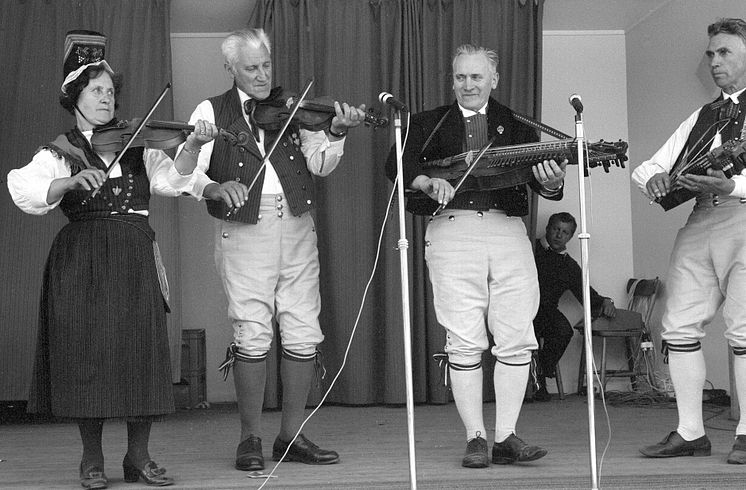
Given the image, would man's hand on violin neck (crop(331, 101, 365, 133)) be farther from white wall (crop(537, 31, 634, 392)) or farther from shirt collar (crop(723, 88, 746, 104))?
white wall (crop(537, 31, 634, 392))

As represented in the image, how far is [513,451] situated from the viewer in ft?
11.1

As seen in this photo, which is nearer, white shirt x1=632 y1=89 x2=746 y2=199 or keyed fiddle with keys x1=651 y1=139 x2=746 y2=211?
keyed fiddle with keys x1=651 y1=139 x2=746 y2=211

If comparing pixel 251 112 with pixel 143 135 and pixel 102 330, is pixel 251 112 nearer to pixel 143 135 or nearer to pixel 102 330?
pixel 143 135

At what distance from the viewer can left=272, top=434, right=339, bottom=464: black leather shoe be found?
3.56 meters

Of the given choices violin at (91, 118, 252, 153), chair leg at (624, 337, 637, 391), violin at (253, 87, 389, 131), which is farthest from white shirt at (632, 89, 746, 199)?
chair leg at (624, 337, 637, 391)

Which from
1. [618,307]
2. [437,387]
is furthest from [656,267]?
[437,387]

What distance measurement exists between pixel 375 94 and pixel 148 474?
2.77 metres

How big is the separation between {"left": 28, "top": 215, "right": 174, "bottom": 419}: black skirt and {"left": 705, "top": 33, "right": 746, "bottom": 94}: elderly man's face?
211 centimetres

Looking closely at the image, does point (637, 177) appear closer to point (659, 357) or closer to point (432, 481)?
point (432, 481)

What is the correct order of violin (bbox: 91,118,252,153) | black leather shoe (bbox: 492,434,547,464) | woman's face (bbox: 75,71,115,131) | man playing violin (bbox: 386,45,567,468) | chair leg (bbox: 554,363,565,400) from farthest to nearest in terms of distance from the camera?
1. chair leg (bbox: 554,363,565,400)
2. man playing violin (bbox: 386,45,567,468)
3. black leather shoe (bbox: 492,434,547,464)
4. woman's face (bbox: 75,71,115,131)
5. violin (bbox: 91,118,252,153)

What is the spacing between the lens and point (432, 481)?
318 cm

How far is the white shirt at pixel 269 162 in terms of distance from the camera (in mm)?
3389

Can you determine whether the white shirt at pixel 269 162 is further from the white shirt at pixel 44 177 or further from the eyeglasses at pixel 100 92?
the eyeglasses at pixel 100 92

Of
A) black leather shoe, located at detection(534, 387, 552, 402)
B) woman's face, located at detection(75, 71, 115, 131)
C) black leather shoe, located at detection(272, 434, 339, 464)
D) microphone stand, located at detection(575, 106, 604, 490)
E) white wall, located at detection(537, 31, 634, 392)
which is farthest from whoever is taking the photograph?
white wall, located at detection(537, 31, 634, 392)
